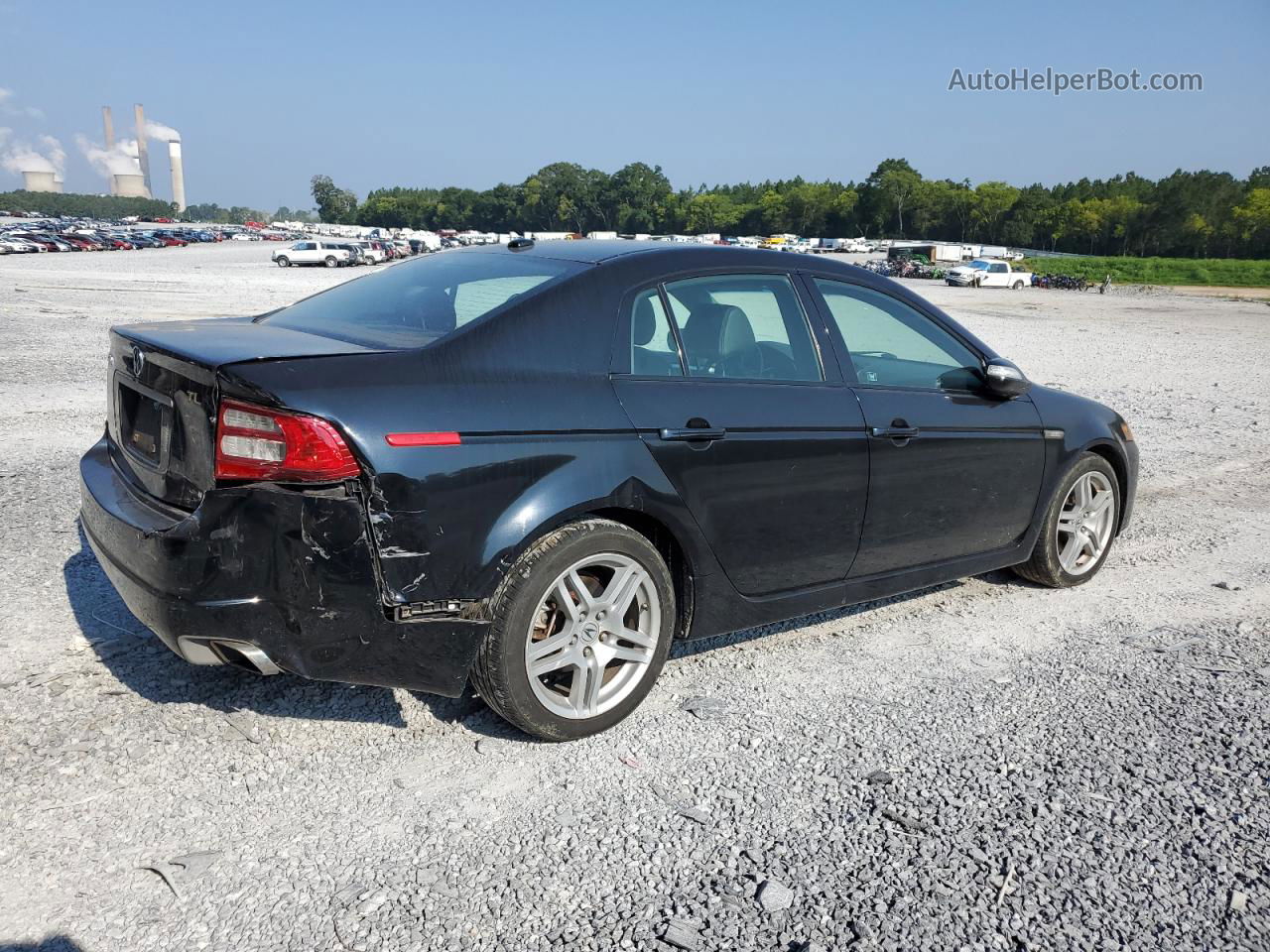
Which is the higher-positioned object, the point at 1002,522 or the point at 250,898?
the point at 1002,522

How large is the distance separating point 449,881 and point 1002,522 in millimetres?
3065

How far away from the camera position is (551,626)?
3.33 meters

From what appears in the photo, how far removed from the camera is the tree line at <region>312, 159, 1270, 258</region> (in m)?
114

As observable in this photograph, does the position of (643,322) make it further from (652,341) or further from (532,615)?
(532,615)

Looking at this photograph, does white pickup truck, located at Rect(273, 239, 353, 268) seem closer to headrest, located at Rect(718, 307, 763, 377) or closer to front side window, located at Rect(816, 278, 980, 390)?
front side window, located at Rect(816, 278, 980, 390)

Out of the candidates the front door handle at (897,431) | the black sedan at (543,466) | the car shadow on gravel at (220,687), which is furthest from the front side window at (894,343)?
the car shadow on gravel at (220,687)

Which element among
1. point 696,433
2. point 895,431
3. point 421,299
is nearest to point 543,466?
point 696,433

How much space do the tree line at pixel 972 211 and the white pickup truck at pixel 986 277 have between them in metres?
70.5

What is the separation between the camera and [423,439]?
293 cm

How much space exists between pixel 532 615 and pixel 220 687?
1.30 m

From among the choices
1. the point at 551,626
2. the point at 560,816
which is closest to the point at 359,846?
the point at 560,816

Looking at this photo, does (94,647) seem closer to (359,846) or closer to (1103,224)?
(359,846)

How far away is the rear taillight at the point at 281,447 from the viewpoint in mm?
2812

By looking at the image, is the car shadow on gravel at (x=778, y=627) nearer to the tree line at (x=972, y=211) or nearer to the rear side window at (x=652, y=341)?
the rear side window at (x=652, y=341)
